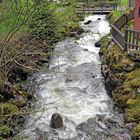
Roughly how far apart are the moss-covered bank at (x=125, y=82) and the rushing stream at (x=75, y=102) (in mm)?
430

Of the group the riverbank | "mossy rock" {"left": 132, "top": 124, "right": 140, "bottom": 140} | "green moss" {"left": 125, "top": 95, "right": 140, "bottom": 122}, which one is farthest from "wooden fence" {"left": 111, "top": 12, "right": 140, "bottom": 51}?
"mossy rock" {"left": 132, "top": 124, "right": 140, "bottom": 140}

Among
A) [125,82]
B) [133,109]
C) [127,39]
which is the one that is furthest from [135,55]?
[133,109]

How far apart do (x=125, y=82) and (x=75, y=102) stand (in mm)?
2772

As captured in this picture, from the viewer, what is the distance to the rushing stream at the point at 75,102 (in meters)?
14.5

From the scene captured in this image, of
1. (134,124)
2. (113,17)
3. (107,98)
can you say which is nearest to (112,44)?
(107,98)

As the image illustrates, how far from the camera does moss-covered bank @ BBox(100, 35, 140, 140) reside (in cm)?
1498

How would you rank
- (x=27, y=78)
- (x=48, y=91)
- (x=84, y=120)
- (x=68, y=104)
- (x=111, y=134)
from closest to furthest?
(x=111, y=134) → (x=84, y=120) → (x=68, y=104) → (x=48, y=91) → (x=27, y=78)

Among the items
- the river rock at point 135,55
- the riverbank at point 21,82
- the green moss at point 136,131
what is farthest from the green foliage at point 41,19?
the green moss at point 136,131

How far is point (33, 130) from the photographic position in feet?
48.8

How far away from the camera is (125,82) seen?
17.3 metres

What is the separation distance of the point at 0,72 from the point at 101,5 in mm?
29636

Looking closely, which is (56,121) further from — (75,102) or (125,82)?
(125,82)

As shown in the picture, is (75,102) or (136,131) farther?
(75,102)

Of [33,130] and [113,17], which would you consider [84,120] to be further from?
[113,17]
